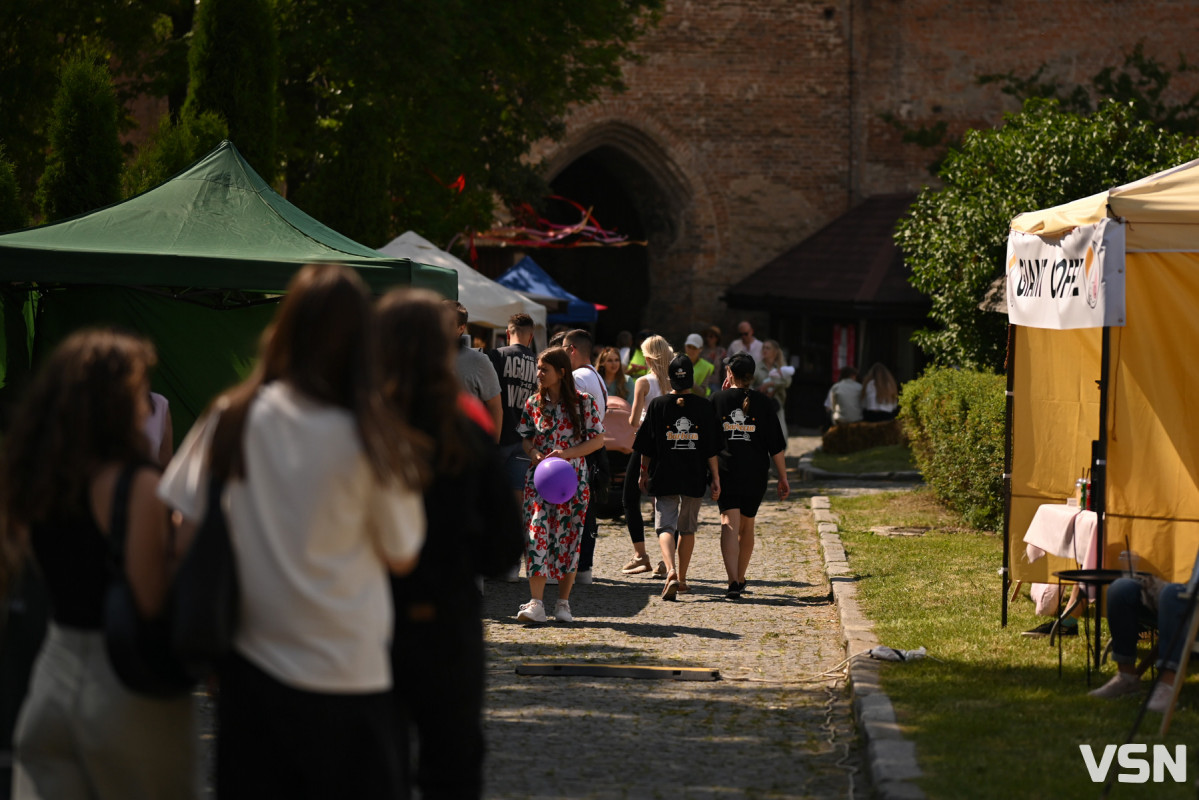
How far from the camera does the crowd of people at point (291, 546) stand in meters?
3.10

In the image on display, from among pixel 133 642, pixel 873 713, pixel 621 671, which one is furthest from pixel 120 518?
pixel 621 671

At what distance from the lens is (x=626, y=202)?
1254 inches

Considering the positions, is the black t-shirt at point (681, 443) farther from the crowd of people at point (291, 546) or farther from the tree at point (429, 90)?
the tree at point (429, 90)

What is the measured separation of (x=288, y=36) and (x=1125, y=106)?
10254 millimetres

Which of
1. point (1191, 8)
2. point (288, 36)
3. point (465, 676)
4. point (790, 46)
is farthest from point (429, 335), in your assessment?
point (1191, 8)

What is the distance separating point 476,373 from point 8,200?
4.79 meters

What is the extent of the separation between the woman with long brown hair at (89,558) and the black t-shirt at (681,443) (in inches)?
243

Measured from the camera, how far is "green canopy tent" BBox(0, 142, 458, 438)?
780cm

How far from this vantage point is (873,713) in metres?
6.23

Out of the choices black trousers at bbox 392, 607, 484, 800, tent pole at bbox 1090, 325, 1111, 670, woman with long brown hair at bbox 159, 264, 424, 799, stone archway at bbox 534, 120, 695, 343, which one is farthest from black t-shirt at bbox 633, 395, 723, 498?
stone archway at bbox 534, 120, 695, 343

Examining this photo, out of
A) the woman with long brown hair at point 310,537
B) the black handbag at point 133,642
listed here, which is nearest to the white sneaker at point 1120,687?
the woman with long brown hair at point 310,537

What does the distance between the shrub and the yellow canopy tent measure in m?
4.12

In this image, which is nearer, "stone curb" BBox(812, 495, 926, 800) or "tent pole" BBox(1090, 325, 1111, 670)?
"stone curb" BBox(812, 495, 926, 800)

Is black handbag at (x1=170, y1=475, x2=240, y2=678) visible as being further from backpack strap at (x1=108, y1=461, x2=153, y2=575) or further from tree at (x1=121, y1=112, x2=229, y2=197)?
tree at (x1=121, y1=112, x2=229, y2=197)
